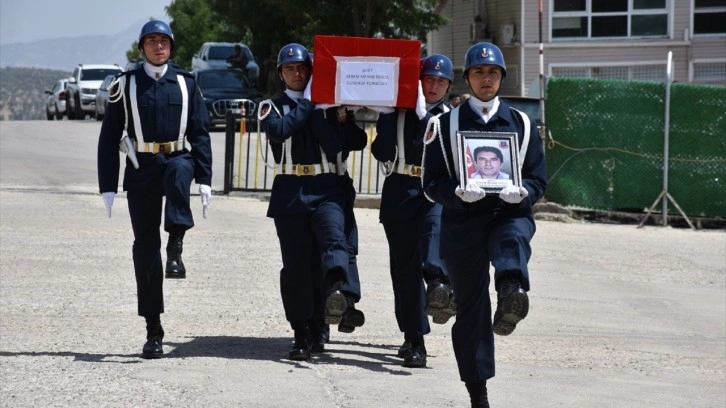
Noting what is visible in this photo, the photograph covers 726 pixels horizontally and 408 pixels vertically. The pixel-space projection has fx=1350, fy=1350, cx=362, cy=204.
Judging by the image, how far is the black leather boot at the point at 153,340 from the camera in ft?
28.3

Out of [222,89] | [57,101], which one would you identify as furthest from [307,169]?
[57,101]

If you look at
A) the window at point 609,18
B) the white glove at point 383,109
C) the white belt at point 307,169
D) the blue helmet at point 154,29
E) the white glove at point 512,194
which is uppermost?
the window at point 609,18

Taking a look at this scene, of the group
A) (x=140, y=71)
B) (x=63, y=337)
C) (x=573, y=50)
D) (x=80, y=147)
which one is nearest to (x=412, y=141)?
(x=140, y=71)

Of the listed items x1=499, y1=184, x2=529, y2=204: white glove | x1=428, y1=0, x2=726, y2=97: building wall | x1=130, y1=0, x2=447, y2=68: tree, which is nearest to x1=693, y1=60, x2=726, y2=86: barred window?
x1=428, y1=0, x2=726, y2=97: building wall

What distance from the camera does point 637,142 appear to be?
720 inches

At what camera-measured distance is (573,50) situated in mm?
37375

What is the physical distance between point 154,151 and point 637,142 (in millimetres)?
10908

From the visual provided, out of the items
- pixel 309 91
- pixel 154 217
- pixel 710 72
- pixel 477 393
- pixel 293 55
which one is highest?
pixel 710 72

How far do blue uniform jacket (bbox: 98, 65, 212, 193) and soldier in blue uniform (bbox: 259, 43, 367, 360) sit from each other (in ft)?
1.48

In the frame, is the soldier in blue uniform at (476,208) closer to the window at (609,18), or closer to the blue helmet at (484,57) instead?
the blue helmet at (484,57)

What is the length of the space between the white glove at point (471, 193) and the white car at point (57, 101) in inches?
1614

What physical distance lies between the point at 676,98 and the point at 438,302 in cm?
1074

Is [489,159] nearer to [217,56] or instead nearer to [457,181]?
[457,181]

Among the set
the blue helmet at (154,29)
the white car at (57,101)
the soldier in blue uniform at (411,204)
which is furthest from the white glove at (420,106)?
the white car at (57,101)
